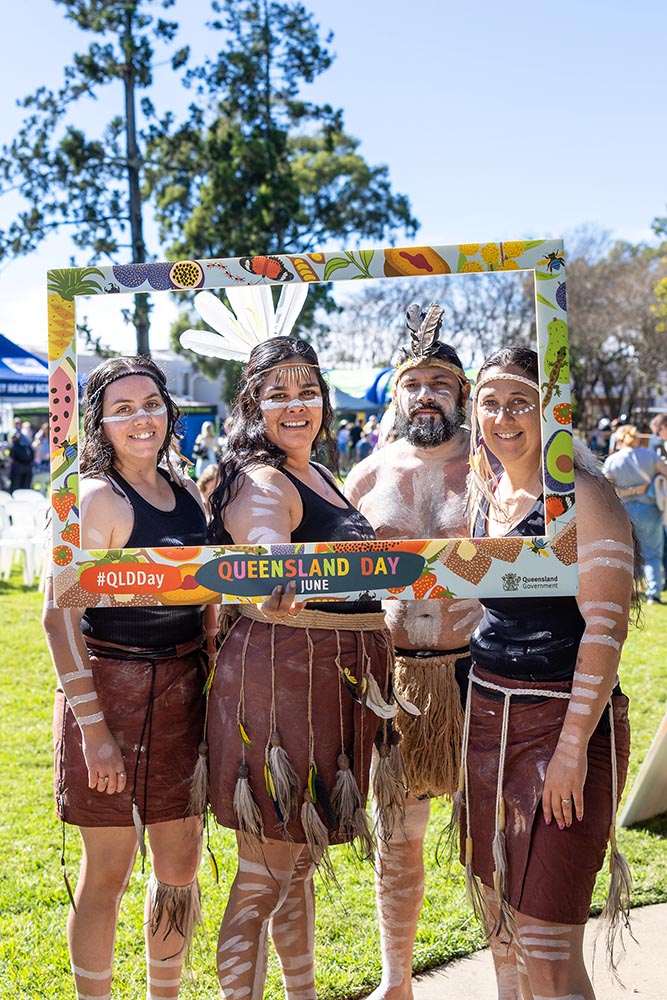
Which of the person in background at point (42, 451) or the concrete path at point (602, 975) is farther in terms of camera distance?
the person in background at point (42, 451)

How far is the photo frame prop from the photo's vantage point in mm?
1921

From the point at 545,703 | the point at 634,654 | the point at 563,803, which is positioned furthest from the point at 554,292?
the point at 634,654

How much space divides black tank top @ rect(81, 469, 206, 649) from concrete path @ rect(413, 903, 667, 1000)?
141 centimetres

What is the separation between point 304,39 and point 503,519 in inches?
614

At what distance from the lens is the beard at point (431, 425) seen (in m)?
2.49

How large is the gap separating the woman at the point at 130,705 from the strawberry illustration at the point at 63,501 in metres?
0.06

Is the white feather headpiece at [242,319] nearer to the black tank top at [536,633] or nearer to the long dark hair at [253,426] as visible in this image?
the long dark hair at [253,426]

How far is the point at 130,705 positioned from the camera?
89.1 inches

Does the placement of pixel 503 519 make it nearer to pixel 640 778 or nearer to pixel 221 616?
pixel 221 616

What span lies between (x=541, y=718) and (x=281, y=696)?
587mm

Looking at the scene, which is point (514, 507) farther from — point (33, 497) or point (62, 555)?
point (33, 497)

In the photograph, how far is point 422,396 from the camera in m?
2.44

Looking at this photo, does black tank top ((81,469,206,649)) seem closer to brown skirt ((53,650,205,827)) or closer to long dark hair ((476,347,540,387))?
brown skirt ((53,650,205,827))

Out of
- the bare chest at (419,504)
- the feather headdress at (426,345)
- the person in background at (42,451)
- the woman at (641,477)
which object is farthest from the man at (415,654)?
the person in background at (42,451)
